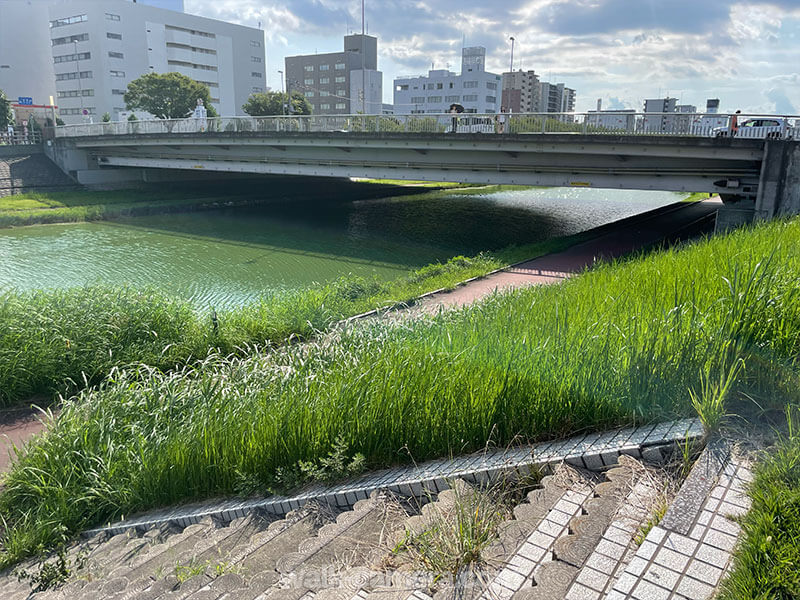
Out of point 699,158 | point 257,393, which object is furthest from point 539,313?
point 699,158

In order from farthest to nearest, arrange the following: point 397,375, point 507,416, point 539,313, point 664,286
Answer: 1. point 664,286
2. point 539,313
3. point 397,375
4. point 507,416

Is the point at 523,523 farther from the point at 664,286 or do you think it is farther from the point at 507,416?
the point at 664,286

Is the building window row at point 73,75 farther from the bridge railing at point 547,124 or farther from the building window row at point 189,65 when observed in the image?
the bridge railing at point 547,124

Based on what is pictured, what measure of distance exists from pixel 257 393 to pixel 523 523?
3.23 m

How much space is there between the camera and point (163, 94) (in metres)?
62.7

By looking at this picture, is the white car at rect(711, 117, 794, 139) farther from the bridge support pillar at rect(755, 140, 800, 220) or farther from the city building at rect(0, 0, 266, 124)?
the city building at rect(0, 0, 266, 124)

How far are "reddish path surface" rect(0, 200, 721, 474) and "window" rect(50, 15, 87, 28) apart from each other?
75705mm

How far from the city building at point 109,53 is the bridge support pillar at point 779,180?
6977 centimetres

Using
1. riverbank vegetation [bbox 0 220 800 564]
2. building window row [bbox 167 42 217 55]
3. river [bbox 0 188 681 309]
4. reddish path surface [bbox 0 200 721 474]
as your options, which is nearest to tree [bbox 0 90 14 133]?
building window row [bbox 167 42 217 55]

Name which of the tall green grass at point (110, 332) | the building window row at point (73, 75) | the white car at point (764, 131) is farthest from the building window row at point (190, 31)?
the tall green grass at point (110, 332)

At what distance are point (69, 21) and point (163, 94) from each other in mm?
24274

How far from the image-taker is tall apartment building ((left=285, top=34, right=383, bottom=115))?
352ft

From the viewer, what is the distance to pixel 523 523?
305 cm

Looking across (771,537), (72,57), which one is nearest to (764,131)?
(771,537)
